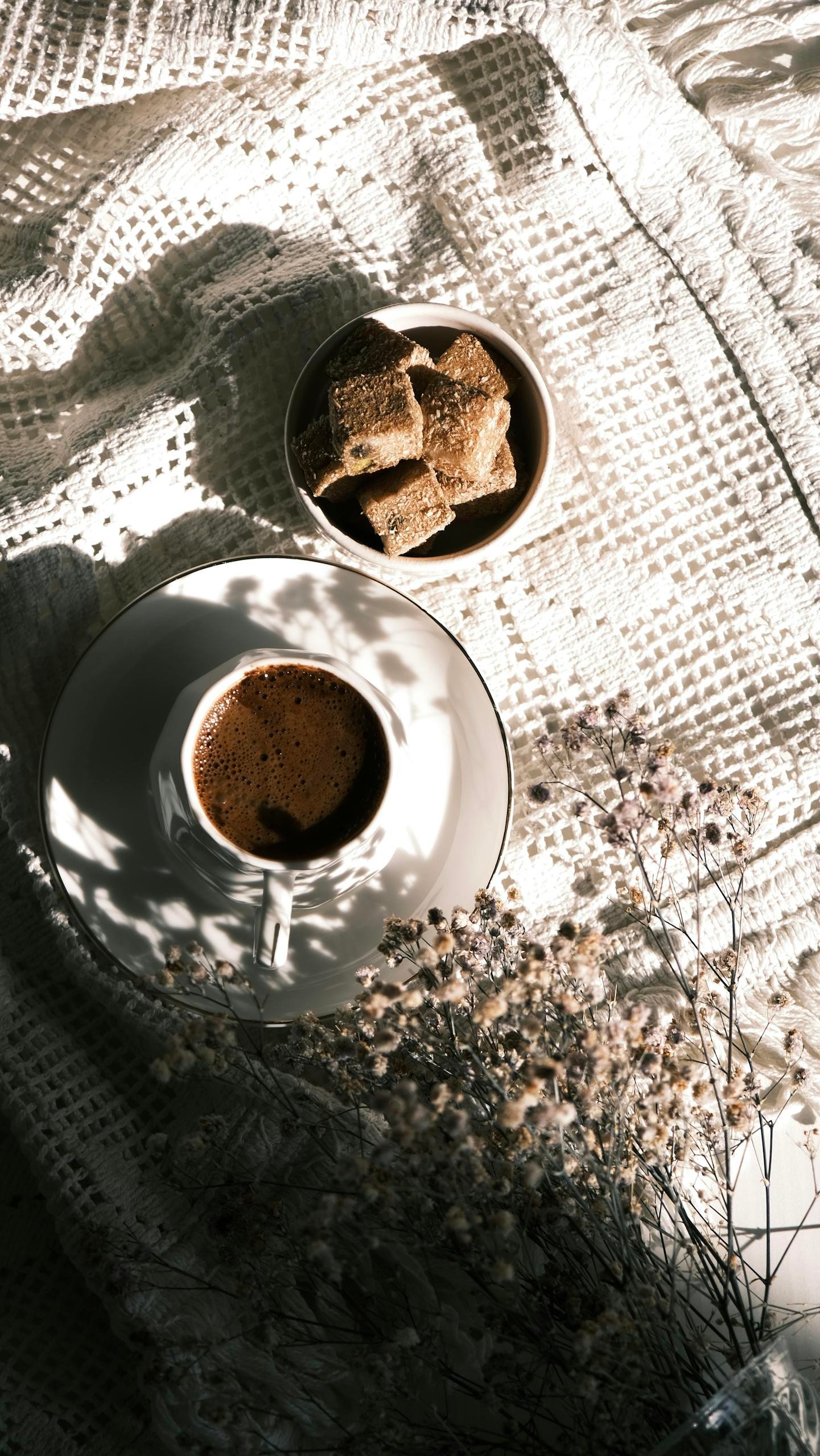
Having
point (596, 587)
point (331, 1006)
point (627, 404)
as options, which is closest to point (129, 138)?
point (627, 404)

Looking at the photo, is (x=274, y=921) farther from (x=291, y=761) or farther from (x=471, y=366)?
(x=471, y=366)

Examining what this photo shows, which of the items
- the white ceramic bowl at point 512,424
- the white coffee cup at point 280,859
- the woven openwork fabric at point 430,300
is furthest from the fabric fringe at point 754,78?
the white coffee cup at point 280,859

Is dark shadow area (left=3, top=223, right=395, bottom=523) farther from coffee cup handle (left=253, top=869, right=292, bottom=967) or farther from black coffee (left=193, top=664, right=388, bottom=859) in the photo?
coffee cup handle (left=253, top=869, right=292, bottom=967)

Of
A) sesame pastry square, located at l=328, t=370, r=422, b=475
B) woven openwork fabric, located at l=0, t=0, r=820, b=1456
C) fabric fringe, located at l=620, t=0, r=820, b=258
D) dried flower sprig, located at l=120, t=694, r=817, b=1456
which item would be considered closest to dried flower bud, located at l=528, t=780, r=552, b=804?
dried flower sprig, located at l=120, t=694, r=817, b=1456

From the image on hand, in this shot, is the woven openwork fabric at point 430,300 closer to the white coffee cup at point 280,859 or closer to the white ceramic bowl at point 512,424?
the white ceramic bowl at point 512,424

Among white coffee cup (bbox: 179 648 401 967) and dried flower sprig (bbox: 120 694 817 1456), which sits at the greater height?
white coffee cup (bbox: 179 648 401 967)

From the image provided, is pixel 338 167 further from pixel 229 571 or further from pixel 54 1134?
pixel 54 1134
